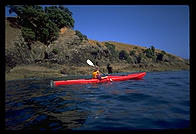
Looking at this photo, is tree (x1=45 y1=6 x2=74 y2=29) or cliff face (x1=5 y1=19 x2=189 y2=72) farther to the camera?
tree (x1=45 y1=6 x2=74 y2=29)

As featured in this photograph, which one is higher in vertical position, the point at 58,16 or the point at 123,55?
the point at 58,16

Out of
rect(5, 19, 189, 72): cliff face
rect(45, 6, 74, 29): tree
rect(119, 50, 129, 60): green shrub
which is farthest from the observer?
rect(119, 50, 129, 60): green shrub

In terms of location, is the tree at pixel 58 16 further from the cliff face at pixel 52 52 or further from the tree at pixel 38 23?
the cliff face at pixel 52 52

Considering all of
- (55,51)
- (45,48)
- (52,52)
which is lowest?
(52,52)

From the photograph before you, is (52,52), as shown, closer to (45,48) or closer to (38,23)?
(45,48)

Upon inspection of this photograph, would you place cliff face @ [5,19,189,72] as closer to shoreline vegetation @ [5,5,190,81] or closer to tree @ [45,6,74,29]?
shoreline vegetation @ [5,5,190,81]

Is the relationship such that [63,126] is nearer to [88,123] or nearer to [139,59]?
[88,123]

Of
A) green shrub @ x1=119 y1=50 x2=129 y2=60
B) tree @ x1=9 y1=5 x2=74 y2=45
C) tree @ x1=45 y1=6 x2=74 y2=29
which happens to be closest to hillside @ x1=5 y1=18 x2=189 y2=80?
tree @ x1=9 y1=5 x2=74 y2=45

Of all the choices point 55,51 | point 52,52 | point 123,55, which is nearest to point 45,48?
point 52,52

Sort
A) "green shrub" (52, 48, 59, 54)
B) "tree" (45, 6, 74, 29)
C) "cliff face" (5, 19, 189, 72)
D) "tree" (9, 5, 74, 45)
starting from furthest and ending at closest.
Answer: "tree" (45, 6, 74, 29) → "tree" (9, 5, 74, 45) → "green shrub" (52, 48, 59, 54) → "cliff face" (5, 19, 189, 72)

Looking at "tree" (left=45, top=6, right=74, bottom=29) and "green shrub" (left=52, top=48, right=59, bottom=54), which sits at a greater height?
"tree" (left=45, top=6, right=74, bottom=29)
